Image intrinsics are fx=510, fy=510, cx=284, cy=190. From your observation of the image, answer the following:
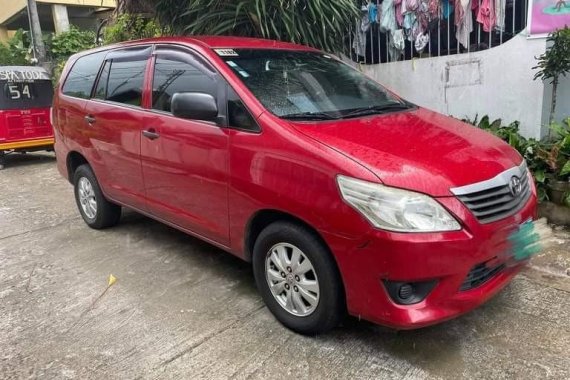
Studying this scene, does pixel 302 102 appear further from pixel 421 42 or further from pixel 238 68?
pixel 421 42

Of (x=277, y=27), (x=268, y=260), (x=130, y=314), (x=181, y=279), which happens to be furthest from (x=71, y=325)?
(x=277, y=27)

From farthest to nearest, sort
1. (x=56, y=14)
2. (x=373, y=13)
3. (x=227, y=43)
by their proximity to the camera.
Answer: (x=56, y=14), (x=373, y=13), (x=227, y=43)

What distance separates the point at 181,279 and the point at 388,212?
1.97 meters

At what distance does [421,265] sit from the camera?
2373 millimetres

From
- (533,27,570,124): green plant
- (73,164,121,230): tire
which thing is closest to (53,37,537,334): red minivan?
(73,164,121,230): tire

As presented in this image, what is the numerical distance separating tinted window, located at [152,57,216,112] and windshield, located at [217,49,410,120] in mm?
214

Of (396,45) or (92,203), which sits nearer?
(92,203)

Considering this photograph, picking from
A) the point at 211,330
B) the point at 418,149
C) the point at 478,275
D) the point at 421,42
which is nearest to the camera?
the point at 478,275

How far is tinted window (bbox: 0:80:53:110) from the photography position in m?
9.57

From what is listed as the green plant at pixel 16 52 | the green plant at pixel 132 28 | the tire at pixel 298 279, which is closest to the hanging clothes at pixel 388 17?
the green plant at pixel 132 28

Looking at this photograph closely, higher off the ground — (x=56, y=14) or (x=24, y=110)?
(x=56, y=14)

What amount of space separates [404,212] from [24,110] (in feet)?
31.0

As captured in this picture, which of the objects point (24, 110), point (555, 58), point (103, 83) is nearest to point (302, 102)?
point (103, 83)

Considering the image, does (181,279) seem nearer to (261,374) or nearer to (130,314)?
(130,314)
